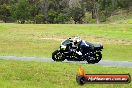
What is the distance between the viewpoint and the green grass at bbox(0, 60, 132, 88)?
15984mm

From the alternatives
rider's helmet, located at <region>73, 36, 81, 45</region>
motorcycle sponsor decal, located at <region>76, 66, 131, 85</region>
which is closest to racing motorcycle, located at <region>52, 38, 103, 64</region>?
rider's helmet, located at <region>73, 36, 81, 45</region>

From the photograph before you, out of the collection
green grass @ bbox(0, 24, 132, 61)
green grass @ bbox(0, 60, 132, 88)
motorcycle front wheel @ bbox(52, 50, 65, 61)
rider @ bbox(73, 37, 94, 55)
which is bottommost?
green grass @ bbox(0, 24, 132, 61)

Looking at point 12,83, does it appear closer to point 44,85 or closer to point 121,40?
point 44,85

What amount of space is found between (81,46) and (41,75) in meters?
6.79

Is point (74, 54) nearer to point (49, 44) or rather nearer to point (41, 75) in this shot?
point (41, 75)

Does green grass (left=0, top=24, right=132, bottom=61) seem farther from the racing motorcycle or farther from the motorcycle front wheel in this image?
the motorcycle front wheel

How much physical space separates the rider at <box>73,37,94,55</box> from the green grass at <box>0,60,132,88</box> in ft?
13.2

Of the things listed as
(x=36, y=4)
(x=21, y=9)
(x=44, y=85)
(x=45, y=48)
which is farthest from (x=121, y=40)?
(x=36, y=4)

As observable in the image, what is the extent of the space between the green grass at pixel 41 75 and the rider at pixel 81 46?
402 cm

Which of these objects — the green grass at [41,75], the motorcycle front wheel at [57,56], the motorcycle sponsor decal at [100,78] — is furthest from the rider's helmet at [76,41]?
the motorcycle sponsor decal at [100,78]

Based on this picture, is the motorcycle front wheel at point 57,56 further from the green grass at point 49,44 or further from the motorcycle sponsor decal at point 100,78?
the motorcycle sponsor decal at point 100,78

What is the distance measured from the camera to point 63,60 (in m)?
24.3

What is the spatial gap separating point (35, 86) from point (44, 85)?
Answer: 0.40 meters

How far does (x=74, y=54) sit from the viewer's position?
24188 mm
